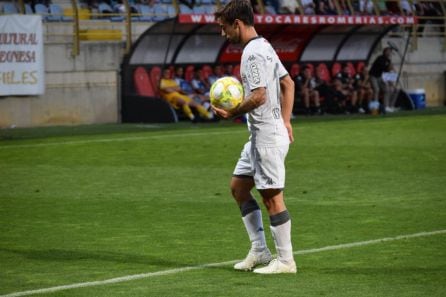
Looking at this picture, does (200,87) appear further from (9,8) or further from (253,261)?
(253,261)

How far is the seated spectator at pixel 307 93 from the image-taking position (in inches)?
1222

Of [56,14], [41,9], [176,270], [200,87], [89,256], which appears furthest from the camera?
[200,87]

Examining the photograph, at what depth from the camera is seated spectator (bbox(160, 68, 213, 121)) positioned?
28.2 m

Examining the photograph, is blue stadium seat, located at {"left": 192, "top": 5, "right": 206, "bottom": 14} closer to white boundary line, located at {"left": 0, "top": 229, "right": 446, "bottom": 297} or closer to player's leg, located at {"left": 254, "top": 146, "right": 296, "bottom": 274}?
white boundary line, located at {"left": 0, "top": 229, "right": 446, "bottom": 297}

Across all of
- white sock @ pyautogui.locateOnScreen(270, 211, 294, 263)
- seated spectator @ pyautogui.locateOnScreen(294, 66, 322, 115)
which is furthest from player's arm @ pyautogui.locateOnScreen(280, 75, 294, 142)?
seated spectator @ pyautogui.locateOnScreen(294, 66, 322, 115)

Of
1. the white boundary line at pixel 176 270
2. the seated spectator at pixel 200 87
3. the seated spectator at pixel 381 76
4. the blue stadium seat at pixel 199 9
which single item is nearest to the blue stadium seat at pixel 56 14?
the seated spectator at pixel 200 87

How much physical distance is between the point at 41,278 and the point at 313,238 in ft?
9.62

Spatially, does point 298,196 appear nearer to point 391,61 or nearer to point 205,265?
point 205,265

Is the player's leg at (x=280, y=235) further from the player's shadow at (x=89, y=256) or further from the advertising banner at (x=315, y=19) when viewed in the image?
the advertising banner at (x=315, y=19)

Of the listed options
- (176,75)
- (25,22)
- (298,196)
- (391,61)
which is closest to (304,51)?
(391,61)

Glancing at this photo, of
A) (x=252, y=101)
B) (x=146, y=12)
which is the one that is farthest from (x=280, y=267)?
(x=146, y=12)

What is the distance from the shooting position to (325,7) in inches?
1346

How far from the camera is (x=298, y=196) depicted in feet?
45.4

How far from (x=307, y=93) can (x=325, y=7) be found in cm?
424
